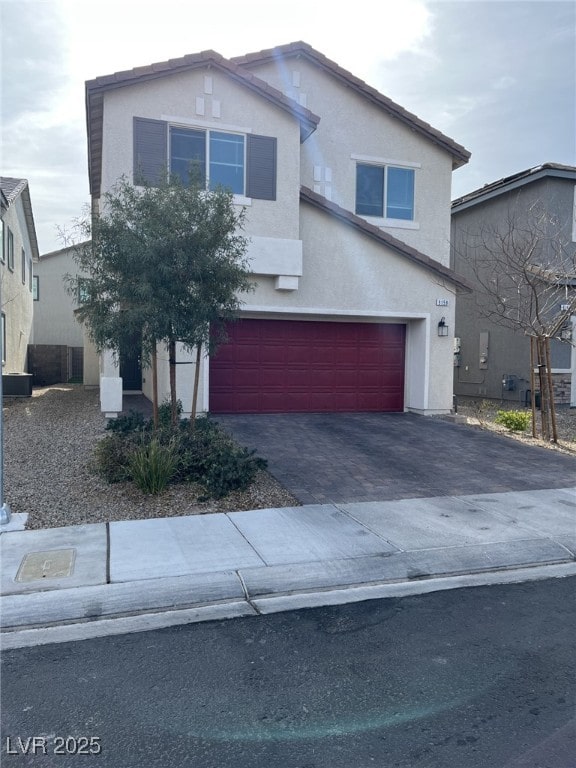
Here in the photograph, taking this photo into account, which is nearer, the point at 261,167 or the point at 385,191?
the point at 261,167

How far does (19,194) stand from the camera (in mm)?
21391

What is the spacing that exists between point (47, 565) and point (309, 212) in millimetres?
10374

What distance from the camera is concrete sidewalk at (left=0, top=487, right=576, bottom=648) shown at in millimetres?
4840

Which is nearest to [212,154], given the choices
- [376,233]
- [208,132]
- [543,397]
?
[208,132]

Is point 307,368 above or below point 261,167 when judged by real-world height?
below

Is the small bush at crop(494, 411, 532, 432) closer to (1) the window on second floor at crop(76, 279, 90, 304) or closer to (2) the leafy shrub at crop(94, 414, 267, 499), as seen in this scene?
(2) the leafy shrub at crop(94, 414, 267, 499)

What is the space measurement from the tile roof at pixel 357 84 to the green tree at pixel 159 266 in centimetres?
927

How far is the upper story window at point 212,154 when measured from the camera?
41.7ft

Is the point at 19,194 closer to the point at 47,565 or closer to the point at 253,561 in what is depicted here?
the point at 47,565

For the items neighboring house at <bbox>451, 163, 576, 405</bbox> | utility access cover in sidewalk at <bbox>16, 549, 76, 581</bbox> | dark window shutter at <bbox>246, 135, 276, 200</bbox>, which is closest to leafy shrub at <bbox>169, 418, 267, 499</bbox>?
utility access cover in sidewalk at <bbox>16, 549, 76, 581</bbox>

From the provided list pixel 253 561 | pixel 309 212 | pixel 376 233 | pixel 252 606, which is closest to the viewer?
pixel 252 606

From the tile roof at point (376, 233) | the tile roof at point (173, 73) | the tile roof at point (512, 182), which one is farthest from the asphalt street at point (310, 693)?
the tile roof at point (512, 182)

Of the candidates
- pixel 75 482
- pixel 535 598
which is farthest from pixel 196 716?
pixel 75 482

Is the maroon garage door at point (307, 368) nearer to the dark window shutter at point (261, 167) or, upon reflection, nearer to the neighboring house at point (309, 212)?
the neighboring house at point (309, 212)
